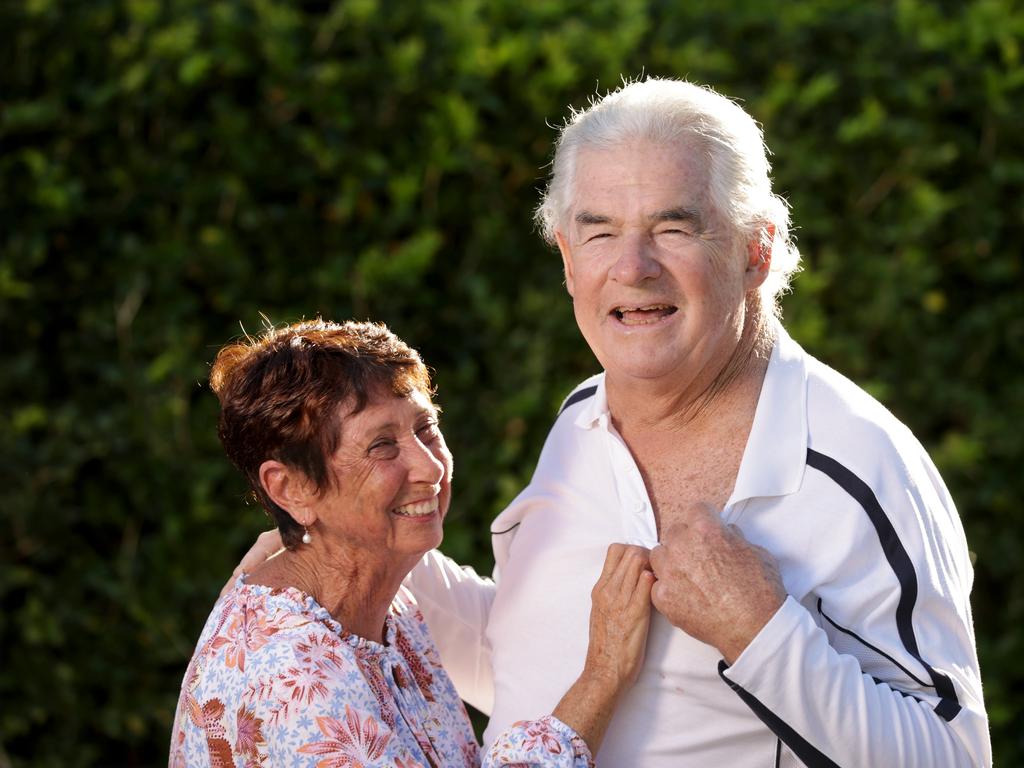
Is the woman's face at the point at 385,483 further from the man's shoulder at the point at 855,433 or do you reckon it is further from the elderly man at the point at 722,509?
the man's shoulder at the point at 855,433

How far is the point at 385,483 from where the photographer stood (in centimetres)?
246

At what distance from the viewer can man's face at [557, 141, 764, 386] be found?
2.45 m

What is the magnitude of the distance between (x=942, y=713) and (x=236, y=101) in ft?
10.00

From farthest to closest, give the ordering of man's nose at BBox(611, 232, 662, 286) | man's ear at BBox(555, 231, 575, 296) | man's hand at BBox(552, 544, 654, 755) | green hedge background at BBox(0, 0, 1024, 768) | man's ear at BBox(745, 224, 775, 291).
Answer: green hedge background at BBox(0, 0, 1024, 768) → man's ear at BBox(555, 231, 575, 296) → man's ear at BBox(745, 224, 775, 291) → man's nose at BBox(611, 232, 662, 286) → man's hand at BBox(552, 544, 654, 755)

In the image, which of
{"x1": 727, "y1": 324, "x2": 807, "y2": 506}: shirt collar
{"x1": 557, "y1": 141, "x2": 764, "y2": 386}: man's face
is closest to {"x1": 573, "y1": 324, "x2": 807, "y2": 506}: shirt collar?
{"x1": 727, "y1": 324, "x2": 807, "y2": 506}: shirt collar

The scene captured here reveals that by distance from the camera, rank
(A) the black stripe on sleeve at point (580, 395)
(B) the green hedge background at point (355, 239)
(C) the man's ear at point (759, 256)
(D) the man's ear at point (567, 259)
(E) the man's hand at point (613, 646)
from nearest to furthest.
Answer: (E) the man's hand at point (613, 646) → (C) the man's ear at point (759, 256) → (D) the man's ear at point (567, 259) → (A) the black stripe on sleeve at point (580, 395) → (B) the green hedge background at point (355, 239)

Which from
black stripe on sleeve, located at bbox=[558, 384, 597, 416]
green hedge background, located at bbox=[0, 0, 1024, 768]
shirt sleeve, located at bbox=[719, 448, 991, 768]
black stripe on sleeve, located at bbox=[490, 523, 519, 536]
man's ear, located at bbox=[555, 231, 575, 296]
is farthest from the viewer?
green hedge background, located at bbox=[0, 0, 1024, 768]

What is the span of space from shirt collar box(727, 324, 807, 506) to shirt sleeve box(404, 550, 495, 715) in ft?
2.68

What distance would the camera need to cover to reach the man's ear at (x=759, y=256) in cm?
256

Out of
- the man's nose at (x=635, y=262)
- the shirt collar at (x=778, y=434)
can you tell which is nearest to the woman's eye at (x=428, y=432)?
the man's nose at (x=635, y=262)

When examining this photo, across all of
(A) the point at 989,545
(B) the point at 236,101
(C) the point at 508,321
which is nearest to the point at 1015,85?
(A) the point at 989,545

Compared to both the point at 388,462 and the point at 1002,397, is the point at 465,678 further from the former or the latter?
the point at 1002,397

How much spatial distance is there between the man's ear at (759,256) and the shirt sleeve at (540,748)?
92 cm

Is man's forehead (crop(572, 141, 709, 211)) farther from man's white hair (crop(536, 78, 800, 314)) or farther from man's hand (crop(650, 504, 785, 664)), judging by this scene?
man's hand (crop(650, 504, 785, 664))
